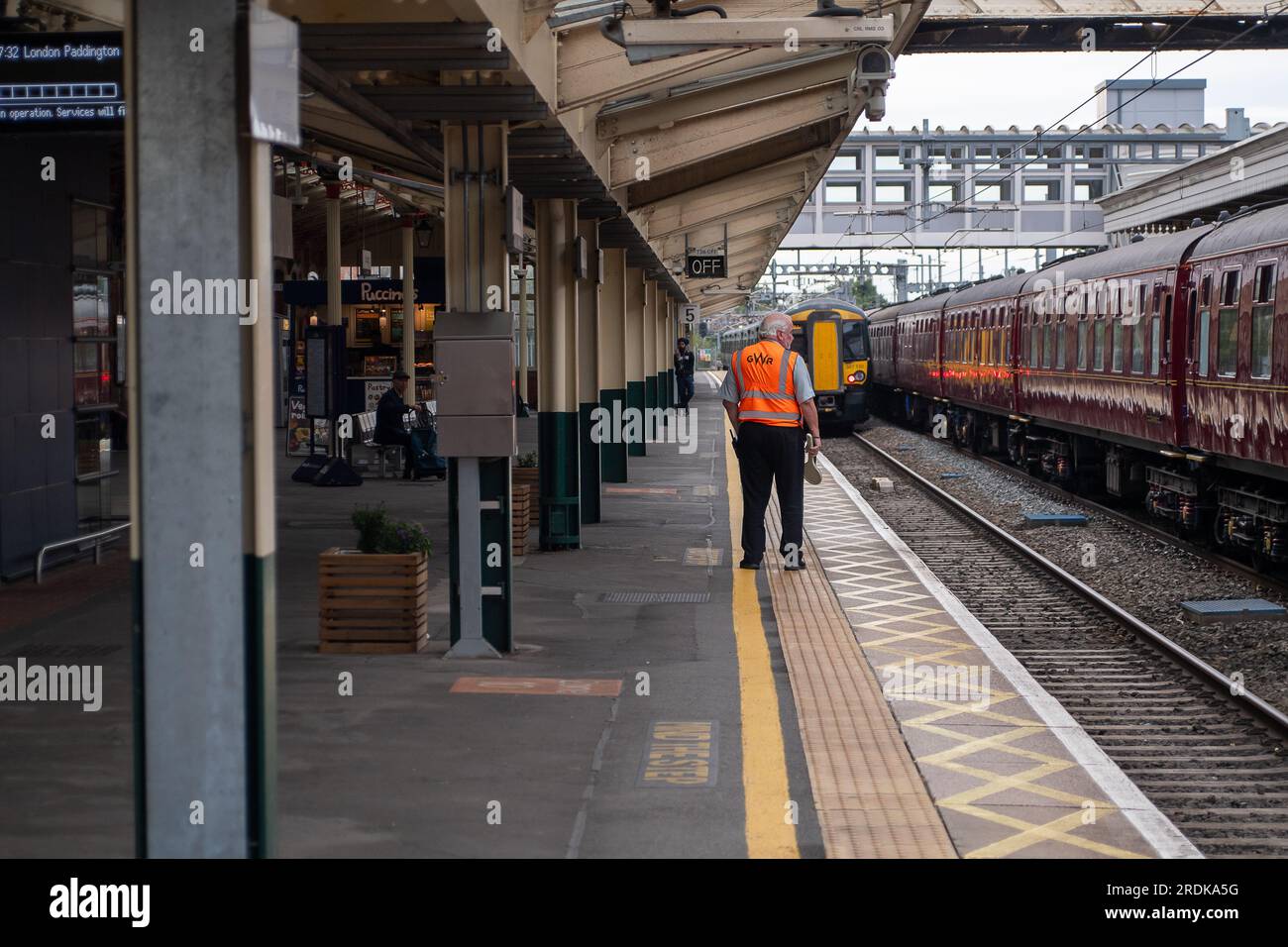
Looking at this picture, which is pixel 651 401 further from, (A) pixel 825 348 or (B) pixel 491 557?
(B) pixel 491 557

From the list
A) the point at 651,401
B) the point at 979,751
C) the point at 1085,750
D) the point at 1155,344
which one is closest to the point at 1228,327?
the point at 1155,344

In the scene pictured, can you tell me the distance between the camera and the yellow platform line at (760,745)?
567 centimetres

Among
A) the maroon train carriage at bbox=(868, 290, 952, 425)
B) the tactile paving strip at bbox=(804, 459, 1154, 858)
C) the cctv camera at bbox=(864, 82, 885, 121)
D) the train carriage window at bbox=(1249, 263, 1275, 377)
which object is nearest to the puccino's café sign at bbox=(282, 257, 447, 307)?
the maroon train carriage at bbox=(868, 290, 952, 425)

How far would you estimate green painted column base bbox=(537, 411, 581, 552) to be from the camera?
1402 cm

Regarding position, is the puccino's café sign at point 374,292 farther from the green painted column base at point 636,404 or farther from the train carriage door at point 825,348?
the train carriage door at point 825,348

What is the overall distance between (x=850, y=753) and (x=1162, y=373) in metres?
10.3

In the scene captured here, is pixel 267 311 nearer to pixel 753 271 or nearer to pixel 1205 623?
pixel 1205 623

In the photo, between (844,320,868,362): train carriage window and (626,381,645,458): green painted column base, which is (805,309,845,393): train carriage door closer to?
(844,320,868,362): train carriage window

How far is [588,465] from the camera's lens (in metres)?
16.1

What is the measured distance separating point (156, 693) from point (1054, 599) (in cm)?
977

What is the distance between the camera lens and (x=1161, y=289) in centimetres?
1622

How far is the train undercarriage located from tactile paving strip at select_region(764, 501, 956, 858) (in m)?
4.88
